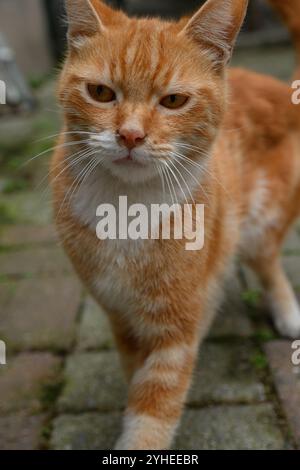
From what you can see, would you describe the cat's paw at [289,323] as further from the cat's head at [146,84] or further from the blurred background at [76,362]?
the cat's head at [146,84]

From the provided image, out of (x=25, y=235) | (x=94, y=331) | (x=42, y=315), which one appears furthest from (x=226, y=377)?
(x=25, y=235)

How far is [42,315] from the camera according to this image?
235cm

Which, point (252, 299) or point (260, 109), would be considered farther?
point (252, 299)

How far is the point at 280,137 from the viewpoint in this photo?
2.12 meters

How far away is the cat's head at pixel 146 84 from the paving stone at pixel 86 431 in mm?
867

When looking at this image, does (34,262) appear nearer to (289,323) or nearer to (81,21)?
(289,323)

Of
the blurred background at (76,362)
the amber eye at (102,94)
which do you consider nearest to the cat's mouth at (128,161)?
the amber eye at (102,94)

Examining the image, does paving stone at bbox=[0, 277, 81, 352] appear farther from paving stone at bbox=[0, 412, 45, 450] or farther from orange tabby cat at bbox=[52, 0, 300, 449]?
orange tabby cat at bbox=[52, 0, 300, 449]

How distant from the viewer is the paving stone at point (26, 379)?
1.90 metres

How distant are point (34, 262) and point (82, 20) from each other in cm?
155

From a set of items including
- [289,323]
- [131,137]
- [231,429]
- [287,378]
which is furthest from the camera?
[289,323]

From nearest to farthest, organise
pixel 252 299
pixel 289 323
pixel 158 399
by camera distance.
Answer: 1. pixel 158 399
2. pixel 289 323
3. pixel 252 299

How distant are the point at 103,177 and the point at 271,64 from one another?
15.7ft
